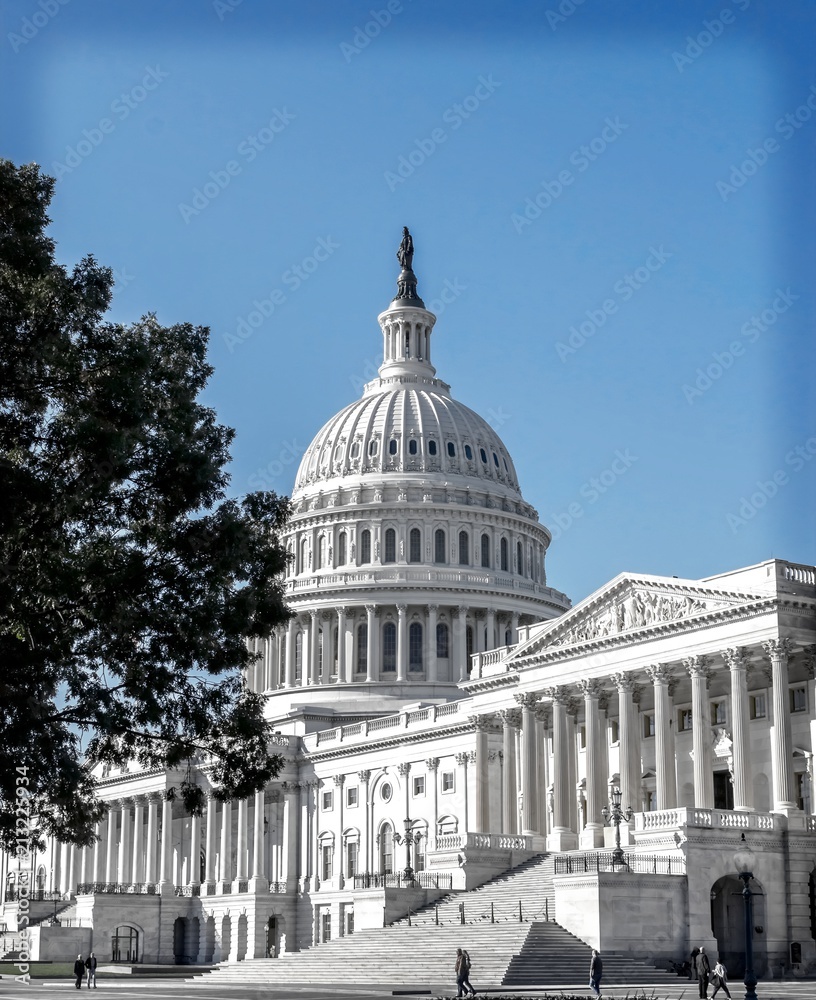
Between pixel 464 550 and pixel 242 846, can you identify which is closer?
pixel 242 846

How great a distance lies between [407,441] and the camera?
142500mm

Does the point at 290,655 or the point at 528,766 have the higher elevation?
the point at 290,655

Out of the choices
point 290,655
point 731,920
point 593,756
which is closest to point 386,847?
point 290,655

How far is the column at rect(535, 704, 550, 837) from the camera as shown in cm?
8438

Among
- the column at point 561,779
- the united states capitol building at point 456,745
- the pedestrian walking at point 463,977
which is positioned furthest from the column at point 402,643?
the pedestrian walking at point 463,977

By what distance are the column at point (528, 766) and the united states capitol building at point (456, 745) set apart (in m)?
0.12

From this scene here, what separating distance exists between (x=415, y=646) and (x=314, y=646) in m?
8.83

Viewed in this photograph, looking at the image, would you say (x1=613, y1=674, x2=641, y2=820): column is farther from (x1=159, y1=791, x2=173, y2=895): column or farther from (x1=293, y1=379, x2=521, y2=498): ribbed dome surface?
(x1=293, y1=379, x2=521, y2=498): ribbed dome surface

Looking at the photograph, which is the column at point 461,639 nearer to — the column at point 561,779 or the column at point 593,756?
the column at point 561,779

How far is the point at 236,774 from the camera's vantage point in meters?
39.7

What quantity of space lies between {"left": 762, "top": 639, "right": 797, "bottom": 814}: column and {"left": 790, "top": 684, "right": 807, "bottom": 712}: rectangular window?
4830 millimetres

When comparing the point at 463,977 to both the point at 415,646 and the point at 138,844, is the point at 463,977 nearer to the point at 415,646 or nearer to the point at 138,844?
the point at 415,646

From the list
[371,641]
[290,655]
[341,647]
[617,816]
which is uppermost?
[371,641]

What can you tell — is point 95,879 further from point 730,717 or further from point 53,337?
point 53,337
